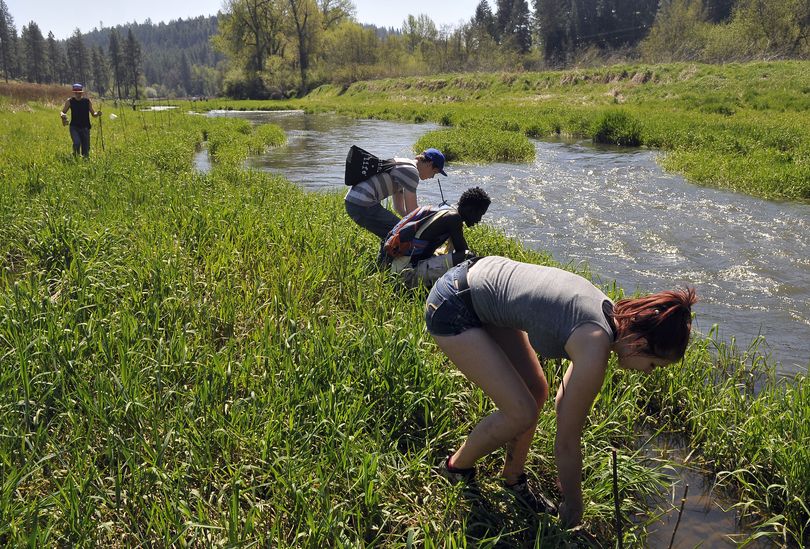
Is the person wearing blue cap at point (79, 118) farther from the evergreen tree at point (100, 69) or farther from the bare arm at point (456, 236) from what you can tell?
the evergreen tree at point (100, 69)

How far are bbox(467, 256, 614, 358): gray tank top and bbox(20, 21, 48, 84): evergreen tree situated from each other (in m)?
135

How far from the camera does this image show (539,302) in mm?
2756

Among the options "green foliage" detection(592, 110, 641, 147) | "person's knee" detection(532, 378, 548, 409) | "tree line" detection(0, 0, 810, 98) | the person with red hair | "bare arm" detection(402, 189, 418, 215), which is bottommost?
"person's knee" detection(532, 378, 548, 409)

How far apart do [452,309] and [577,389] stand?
0.78 metres

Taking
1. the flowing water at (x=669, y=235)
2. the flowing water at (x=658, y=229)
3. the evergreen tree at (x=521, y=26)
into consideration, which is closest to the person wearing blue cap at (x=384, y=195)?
the flowing water at (x=669, y=235)

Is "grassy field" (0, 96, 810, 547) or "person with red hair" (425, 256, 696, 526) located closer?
"person with red hair" (425, 256, 696, 526)

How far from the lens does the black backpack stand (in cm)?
662

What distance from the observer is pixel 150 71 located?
648ft

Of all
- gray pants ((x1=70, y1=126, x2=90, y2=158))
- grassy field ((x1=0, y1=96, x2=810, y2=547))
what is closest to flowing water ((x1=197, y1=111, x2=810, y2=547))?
grassy field ((x1=0, y1=96, x2=810, y2=547))

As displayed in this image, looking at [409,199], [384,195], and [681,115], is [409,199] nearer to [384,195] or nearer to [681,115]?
[384,195]

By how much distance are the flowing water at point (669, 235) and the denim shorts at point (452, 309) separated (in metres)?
1.69

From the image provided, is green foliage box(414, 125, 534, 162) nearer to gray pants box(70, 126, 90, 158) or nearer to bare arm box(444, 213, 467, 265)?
gray pants box(70, 126, 90, 158)

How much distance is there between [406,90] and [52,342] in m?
58.9

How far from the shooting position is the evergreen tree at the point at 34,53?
11075 cm
